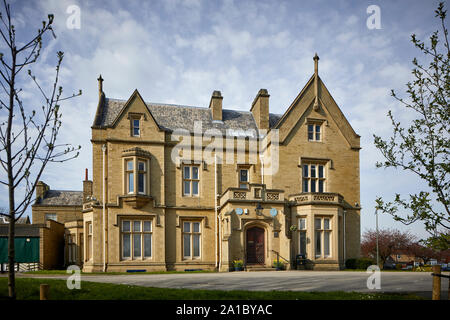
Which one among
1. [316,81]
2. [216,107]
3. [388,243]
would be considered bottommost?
[388,243]

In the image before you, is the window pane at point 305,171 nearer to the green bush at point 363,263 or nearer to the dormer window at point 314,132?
the dormer window at point 314,132

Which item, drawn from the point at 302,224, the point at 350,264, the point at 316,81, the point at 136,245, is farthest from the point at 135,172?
the point at 350,264

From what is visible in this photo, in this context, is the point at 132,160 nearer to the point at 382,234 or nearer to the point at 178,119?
the point at 178,119

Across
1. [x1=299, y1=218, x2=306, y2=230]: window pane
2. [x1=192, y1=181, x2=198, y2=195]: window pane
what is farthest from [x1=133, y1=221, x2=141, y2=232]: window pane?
[x1=299, y1=218, x2=306, y2=230]: window pane

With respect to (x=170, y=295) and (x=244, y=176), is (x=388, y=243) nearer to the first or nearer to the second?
(x=244, y=176)

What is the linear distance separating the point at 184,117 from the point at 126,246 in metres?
10.8

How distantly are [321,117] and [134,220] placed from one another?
624 inches

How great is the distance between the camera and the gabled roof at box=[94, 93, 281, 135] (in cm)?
2867

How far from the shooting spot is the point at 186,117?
3073cm

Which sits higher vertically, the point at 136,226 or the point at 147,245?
the point at 136,226

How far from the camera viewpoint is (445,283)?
1611 centimetres

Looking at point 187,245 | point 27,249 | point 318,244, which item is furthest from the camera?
point 27,249

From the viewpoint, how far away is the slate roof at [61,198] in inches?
2057

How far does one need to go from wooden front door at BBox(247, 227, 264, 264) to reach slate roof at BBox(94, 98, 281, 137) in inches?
323
